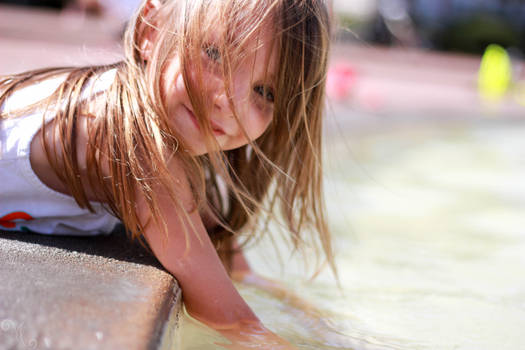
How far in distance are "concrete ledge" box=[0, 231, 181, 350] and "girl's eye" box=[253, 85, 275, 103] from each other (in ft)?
1.67

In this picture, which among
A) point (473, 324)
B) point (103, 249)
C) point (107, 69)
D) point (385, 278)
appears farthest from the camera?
point (385, 278)

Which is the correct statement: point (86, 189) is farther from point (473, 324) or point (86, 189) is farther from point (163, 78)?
point (473, 324)

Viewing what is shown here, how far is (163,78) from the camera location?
1.68 meters

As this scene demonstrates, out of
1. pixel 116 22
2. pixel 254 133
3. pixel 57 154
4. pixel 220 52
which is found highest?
pixel 220 52

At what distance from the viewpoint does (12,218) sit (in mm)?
1733

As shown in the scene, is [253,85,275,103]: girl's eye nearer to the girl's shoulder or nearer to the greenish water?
the girl's shoulder

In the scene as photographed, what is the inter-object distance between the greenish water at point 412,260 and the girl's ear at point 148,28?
28.7 inches

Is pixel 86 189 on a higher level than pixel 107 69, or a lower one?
lower

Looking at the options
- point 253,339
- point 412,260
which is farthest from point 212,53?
point 412,260

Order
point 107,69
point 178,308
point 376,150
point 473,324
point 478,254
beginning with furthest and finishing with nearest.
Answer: point 376,150 → point 478,254 → point 473,324 → point 107,69 → point 178,308

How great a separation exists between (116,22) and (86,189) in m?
7.75

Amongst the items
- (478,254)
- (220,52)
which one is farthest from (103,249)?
(478,254)

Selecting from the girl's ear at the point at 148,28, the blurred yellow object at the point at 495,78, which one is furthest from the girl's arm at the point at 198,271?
the blurred yellow object at the point at 495,78

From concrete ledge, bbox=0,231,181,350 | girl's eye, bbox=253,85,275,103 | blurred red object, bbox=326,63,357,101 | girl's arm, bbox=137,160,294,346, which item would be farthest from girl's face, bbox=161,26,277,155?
blurred red object, bbox=326,63,357,101
